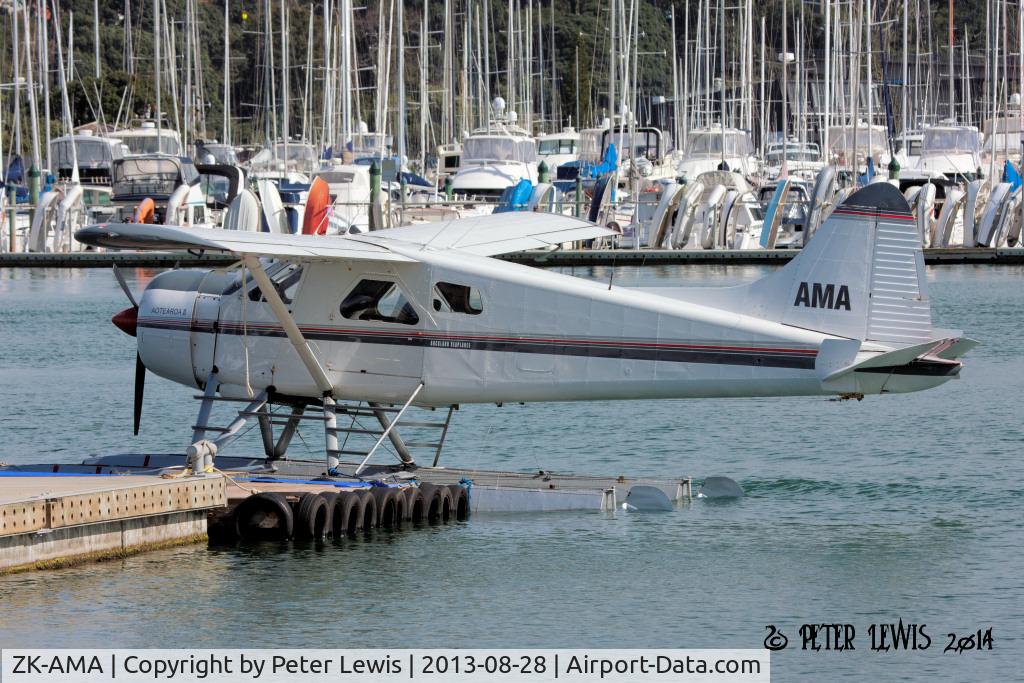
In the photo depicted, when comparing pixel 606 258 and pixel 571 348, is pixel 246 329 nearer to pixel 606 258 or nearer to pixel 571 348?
pixel 571 348

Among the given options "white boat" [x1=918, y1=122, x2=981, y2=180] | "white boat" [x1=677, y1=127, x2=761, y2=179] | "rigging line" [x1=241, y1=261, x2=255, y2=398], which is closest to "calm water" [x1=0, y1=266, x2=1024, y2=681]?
"rigging line" [x1=241, y1=261, x2=255, y2=398]

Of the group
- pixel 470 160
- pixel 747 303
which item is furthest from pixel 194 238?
pixel 470 160

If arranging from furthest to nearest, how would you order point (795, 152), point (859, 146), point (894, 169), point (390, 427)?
1. point (795, 152)
2. point (859, 146)
3. point (894, 169)
4. point (390, 427)

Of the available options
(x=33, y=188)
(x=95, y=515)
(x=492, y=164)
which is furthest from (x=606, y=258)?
(x=95, y=515)

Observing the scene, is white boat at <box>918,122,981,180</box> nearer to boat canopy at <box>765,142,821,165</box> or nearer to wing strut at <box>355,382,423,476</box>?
boat canopy at <box>765,142,821,165</box>

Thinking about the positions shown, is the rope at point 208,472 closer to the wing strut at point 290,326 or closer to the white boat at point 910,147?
the wing strut at point 290,326

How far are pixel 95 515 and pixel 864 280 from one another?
20.0 feet

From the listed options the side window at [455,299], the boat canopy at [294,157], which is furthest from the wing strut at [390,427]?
the boat canopy at [294,157]

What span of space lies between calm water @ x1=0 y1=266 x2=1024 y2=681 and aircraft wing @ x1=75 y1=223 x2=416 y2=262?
2.31 m

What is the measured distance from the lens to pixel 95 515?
1216 cm

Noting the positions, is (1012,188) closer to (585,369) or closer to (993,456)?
(993,456)

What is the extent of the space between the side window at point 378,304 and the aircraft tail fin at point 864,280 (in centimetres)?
283

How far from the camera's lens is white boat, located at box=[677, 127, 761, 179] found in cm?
5266

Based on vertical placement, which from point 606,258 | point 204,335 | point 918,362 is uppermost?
point 204,335
